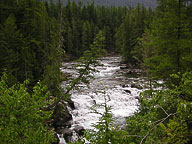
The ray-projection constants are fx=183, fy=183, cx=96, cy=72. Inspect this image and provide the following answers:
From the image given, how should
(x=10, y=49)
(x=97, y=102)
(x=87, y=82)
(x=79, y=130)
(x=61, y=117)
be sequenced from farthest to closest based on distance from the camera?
(x=10, y=49), (x=97, y=102), (x=61, y=117), (x=79, y=130), (x=87, y=82)

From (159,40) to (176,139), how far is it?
9.51 m

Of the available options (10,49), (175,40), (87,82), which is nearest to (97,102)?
(87,82)

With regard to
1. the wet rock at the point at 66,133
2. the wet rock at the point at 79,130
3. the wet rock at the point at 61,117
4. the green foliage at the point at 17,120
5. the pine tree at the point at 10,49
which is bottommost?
the wet rock at the point at 66,133

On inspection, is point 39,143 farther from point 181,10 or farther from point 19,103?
point 181,10

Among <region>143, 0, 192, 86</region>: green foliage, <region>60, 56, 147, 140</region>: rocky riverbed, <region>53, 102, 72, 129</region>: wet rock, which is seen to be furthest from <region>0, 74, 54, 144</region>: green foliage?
<region>143, 0, 192, 86</region>: green foliage

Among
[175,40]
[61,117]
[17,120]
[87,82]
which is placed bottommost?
[61,117]

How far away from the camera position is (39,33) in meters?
26.0

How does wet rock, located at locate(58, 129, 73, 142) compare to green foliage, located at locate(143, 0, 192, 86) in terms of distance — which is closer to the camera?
green foliage, located at locate(143, 0, 192, 86)

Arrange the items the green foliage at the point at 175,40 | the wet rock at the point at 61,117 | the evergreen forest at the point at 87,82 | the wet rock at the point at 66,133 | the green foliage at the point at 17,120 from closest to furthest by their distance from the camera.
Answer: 1. the evergreen forest at the point at 87,82
2. the green foliage at the point at 17,120
3. the green foliage at the point at 175,40
4. the wet rock at the point at 66,133
5. the wet rock at the point at 61,117

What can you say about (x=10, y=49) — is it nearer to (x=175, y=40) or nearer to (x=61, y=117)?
(x=61, y=117)

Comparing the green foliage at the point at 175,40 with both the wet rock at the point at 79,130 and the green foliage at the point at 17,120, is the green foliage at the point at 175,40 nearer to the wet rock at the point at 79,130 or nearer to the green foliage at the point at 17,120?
the wet rock at the point at 79,130

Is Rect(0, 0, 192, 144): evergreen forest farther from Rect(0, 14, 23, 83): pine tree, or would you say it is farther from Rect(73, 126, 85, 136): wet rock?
Rect(73, 126, 85, 136): wet rock

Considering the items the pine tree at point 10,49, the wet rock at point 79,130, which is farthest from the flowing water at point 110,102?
the pine tree at point 10,49

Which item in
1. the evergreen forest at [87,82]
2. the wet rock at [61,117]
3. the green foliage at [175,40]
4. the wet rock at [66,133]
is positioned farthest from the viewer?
the wet rock at [61,117]
